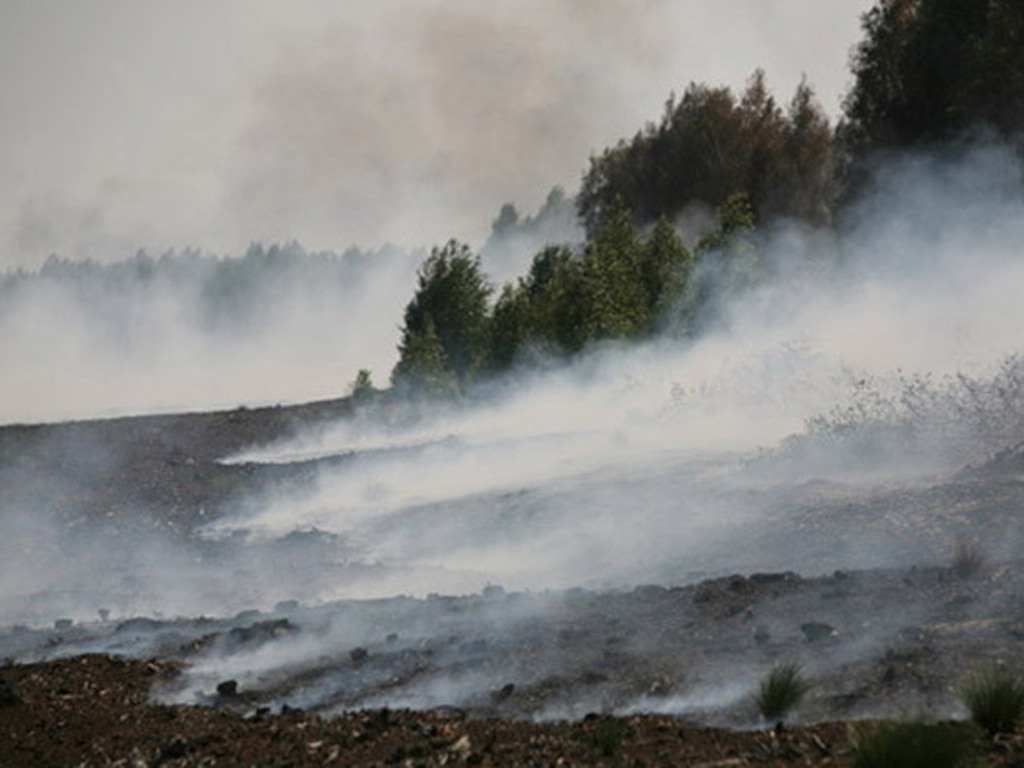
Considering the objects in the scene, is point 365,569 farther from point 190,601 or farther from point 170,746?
point 170,746

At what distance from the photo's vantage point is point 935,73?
30625mm

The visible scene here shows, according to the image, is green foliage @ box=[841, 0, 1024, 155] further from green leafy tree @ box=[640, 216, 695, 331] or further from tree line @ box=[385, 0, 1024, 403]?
green leafy tree @ box=[640, 216, 695, 331]

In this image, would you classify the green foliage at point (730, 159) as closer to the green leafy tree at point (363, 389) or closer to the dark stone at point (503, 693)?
the green leafy tree at point (363, 389)

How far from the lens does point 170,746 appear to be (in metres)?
7.90

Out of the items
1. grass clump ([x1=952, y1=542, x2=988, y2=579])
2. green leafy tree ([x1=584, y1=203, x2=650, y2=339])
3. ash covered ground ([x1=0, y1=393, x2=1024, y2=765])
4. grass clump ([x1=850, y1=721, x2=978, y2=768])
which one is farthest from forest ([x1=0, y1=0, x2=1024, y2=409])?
grass clump ([x1=850, y1=721, x2=978, y2=768])

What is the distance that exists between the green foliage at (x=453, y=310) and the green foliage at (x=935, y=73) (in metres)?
12.7

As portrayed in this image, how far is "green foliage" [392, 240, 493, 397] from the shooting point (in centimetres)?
3662

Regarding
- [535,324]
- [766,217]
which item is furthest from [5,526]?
[766,217]

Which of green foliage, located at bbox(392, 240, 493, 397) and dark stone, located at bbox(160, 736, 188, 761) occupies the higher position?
green foliage, located at bbox(392, 240, 493, 397)

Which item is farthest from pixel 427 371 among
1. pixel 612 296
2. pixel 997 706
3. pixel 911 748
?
pixel 911 748

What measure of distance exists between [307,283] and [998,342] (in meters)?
135

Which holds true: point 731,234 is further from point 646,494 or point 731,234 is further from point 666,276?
point 646,494

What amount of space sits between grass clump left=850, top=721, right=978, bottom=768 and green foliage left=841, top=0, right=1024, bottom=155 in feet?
83.1

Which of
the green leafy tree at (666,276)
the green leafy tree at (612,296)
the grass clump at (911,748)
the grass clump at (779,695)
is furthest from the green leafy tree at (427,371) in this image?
the grass clump at (911,748)
